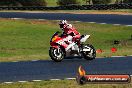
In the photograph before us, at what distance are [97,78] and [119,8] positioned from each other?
152 feet

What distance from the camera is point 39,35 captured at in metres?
34.2

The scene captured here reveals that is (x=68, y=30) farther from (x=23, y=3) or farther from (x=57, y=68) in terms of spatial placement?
(x=23, y=3)

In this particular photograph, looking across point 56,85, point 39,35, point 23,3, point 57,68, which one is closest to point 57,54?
point 57,68

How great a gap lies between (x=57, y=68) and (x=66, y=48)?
2097 mm

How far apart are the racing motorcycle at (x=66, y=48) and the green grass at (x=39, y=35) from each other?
6.63 m

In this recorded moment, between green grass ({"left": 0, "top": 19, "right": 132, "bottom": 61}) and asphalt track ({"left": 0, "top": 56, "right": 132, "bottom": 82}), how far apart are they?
23.5 ft

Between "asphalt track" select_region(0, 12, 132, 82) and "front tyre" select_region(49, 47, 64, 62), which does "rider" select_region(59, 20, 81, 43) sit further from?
"asphalt track" select_region(0, 12, 132, 82)

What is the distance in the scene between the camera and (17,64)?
54.1 feet

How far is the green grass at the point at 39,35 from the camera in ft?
88.4

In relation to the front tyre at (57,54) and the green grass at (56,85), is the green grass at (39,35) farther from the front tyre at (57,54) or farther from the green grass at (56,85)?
the green grass at (56,85)

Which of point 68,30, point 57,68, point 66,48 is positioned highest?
point 68,30

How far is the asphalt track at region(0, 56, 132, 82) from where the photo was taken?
13.8m

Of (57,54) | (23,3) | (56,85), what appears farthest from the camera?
(23,3)

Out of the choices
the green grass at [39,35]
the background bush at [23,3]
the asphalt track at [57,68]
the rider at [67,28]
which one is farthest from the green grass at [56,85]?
the background bush at [23,3]
